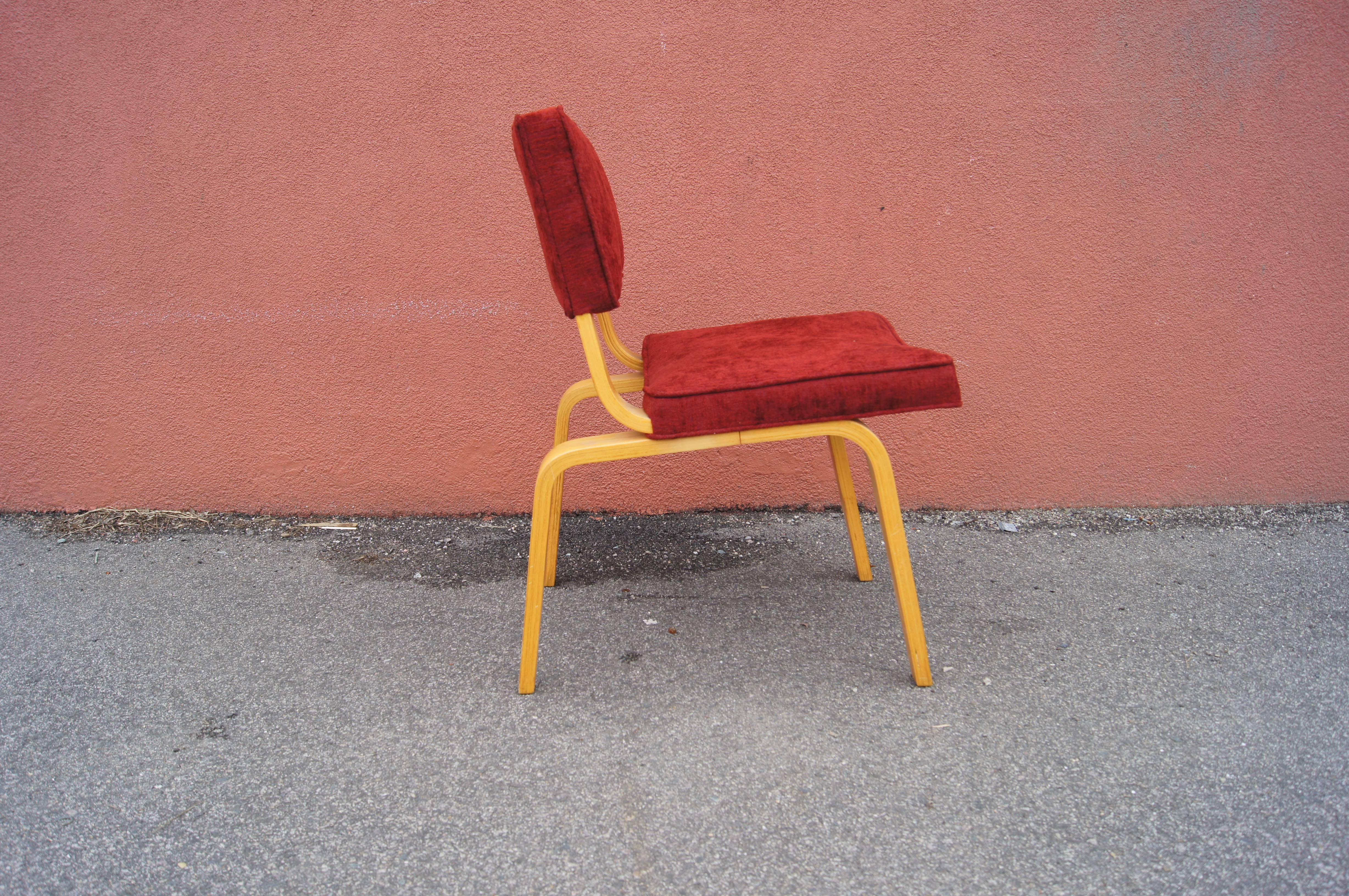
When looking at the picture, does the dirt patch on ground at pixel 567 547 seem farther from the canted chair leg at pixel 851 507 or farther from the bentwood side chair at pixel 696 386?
the bentwood side chair at pixel 696 386

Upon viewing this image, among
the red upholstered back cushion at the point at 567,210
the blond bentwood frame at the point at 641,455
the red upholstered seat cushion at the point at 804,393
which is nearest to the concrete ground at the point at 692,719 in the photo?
the blond bentwood frame at the point at 641,455

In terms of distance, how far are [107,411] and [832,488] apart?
2.30m

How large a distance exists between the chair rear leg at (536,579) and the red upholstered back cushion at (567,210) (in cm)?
34

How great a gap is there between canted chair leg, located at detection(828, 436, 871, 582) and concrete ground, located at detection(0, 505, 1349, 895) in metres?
0.08

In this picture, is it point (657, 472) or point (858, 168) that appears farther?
point (657, 472)

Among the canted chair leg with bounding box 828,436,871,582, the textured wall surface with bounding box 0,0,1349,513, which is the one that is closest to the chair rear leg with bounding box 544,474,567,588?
the textured wall surface with bounding box 0,0,1349,513

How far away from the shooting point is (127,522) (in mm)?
2584

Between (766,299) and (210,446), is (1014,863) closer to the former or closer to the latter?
(766,299)

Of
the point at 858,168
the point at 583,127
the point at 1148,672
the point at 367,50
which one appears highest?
the point at 367,50

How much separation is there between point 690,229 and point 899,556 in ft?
4.13

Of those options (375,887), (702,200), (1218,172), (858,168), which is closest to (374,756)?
(375,887)

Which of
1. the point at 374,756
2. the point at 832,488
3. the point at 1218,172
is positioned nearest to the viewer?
the point at 374,756

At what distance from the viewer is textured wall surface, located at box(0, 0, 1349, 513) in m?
2.27

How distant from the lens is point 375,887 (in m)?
1.15
